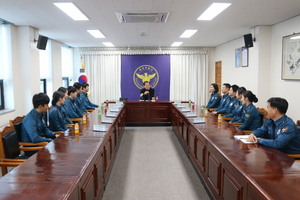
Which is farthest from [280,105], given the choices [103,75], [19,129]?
[103,75]

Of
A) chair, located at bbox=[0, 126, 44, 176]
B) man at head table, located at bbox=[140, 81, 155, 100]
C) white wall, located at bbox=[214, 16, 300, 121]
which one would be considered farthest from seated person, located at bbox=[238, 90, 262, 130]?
man at head table, located at bbox=[140, 81, 155, 100]

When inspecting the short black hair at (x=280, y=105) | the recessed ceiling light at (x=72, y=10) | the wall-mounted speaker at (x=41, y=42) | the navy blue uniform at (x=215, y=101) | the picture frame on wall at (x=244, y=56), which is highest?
the recessed ceiling light at (x=72, y=10)

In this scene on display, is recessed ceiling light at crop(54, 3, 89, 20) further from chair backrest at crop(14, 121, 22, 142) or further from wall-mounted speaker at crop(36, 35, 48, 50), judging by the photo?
chair backrest at crop(14, 121, 22, 142)

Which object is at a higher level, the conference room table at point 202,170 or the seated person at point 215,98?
the seated person at point 215,98

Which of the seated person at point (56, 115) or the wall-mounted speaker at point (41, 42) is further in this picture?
the wall-mounted speaker at point (41, 42)

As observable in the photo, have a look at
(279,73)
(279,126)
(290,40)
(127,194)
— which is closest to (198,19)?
(290,40)

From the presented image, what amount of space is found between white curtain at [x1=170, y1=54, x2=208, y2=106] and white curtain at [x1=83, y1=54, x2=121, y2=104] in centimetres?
220

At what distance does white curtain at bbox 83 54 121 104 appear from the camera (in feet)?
31.0

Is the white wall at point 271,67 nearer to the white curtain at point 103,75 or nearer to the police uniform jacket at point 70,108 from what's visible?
the police uniform jacket at point 70,108

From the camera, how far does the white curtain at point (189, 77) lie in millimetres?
9477

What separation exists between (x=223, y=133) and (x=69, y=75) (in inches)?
301

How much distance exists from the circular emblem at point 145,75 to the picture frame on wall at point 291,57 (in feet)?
17.1

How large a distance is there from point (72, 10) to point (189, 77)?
248 inches

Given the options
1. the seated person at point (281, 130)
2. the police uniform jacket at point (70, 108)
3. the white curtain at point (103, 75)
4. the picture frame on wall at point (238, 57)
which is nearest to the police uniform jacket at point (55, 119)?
the police uniform jacket at point (70, 108)
